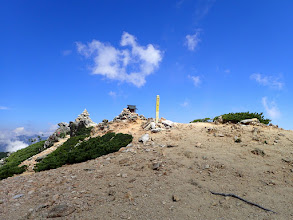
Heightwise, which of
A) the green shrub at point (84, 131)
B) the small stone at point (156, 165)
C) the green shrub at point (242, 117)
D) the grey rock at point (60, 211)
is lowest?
the grey rock at point (60, 211)

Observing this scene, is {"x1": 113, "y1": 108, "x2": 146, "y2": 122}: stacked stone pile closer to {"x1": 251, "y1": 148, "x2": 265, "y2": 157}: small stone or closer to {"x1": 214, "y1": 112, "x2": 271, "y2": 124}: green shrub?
{"x1": 214, "y1": 112, "x2": 271, "y2": 124}: green shrub

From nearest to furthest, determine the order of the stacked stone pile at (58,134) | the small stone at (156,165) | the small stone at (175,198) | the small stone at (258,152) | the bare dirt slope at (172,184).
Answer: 1. the bare dirt slope at (172,184)
2. the small stone at (175,198)
3. the small stone at (156,165)
4. the small stone at (258,152)
5. the stacked stone pile at (58,134)

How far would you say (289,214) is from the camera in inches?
214

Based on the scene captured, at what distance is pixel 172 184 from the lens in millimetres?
7121

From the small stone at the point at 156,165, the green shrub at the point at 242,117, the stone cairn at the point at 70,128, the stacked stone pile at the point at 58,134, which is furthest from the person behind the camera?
the stone cairn at the point at 70,128

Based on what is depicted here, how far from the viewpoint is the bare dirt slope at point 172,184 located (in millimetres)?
5754

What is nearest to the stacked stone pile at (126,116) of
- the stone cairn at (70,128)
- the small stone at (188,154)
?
the stone cairn at (70,128)

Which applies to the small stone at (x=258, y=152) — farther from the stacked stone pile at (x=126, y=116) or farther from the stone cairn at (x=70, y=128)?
the stone cairn at (x=70, y=128)

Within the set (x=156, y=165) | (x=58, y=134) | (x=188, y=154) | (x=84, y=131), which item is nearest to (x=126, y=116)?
(x=84, y=131)

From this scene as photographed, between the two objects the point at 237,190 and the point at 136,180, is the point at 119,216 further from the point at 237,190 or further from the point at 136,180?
the point at 237,190

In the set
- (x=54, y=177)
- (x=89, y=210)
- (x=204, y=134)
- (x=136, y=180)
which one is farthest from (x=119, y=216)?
(x=204, y=134)

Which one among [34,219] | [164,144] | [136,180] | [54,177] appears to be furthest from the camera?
[164,144]

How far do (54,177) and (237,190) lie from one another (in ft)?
29.3

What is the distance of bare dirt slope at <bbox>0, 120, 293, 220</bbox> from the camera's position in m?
5.75
